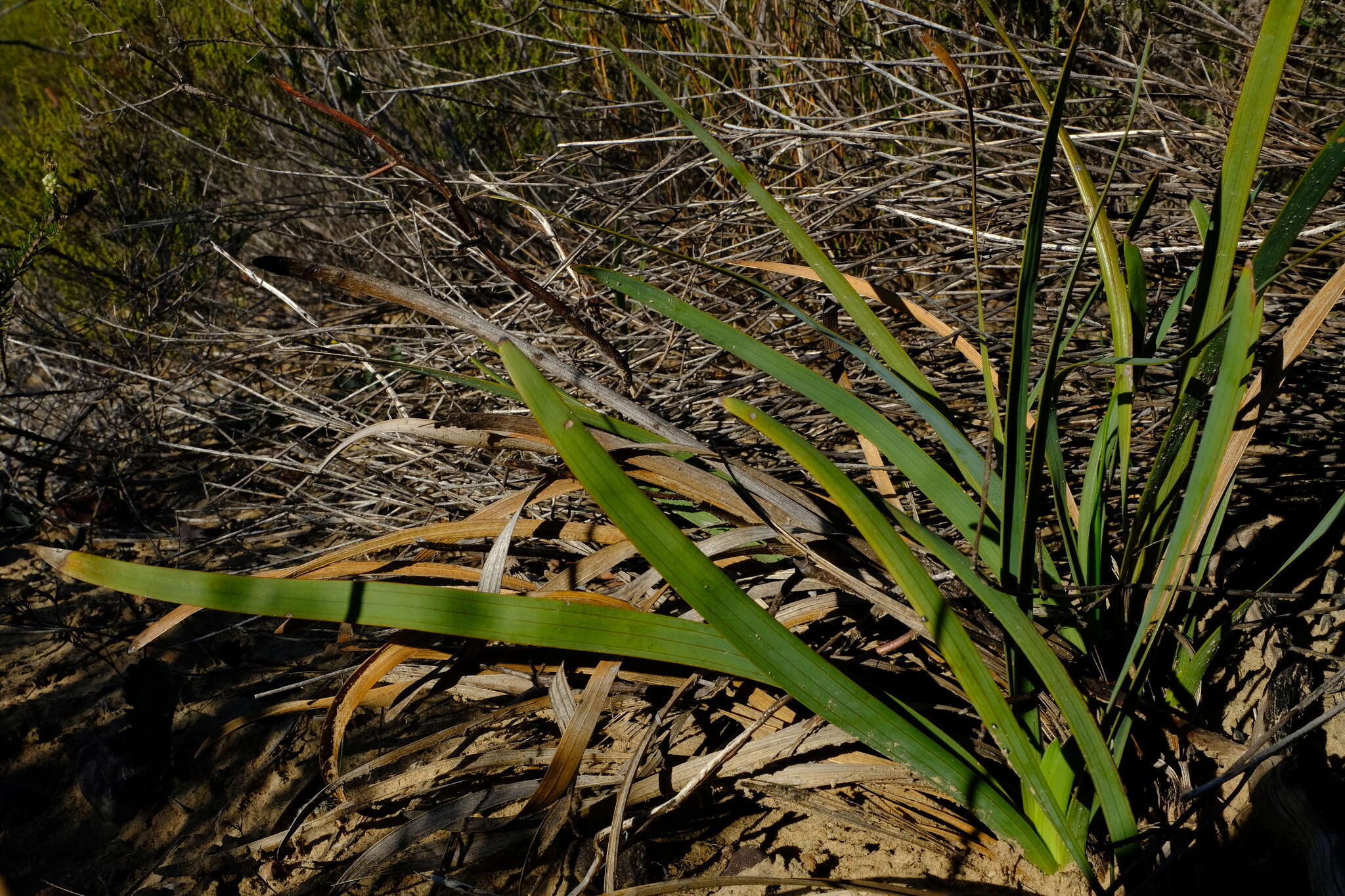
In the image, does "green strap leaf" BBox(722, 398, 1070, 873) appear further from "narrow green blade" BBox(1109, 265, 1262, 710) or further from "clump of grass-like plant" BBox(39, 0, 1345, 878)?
"narrow green blade" BBox(1109, 265, 1262, 710)

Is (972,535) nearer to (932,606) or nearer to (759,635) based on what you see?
(932,606)

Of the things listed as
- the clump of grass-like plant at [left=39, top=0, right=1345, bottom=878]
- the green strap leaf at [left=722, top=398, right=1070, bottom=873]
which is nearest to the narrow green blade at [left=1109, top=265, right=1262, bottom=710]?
the clump of grass-like plant at [left=39, top=0, right=1345, bottom=878]

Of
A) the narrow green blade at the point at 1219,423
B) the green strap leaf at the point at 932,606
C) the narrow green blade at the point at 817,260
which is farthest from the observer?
the narrow green blade at the point at 817,260

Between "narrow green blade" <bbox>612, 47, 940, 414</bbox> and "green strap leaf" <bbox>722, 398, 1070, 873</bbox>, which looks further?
"narrow green blade" <bbox>612, 47, 940, 414</bbox>

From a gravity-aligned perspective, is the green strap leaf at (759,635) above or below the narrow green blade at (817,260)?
below

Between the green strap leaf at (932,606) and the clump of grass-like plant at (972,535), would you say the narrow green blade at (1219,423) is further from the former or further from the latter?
the green strap leaf at (932,606)

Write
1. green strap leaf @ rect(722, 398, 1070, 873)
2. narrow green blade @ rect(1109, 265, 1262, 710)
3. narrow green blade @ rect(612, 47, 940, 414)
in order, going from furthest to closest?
narrow green blade @ rect(612, 47, 940, 414) < green strap leaf @ rect(722, 398, 1070, 873) < narrow green blade @ rect(1109, 265, 1262, 710)

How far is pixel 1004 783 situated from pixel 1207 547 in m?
0.39

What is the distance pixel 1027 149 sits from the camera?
5.58 feet

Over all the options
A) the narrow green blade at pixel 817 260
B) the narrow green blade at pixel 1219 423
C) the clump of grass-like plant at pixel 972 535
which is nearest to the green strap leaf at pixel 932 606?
the clump of grass-like plant at pixel 972 535

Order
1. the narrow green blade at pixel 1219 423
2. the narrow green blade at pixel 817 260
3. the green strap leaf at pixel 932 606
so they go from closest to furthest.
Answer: the narrow green blade at pixel 1219 423
the green strap leaf at pixel 932 606
the narrow green blade at pixel 817 260

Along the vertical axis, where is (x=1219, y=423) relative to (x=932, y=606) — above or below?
above

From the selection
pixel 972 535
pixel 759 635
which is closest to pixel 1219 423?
pixel 972 535

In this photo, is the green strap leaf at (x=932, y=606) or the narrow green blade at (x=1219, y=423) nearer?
the narrow green blade at (x=1219, y=423)
